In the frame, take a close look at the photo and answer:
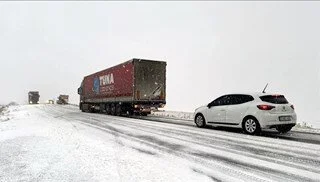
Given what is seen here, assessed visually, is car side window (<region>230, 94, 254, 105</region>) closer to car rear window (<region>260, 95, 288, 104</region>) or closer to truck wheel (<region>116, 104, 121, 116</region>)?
car rear window (<region>260, 95, 288, 104</region>)

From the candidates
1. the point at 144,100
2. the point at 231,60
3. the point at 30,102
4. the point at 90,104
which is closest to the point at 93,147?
the point at 144,100

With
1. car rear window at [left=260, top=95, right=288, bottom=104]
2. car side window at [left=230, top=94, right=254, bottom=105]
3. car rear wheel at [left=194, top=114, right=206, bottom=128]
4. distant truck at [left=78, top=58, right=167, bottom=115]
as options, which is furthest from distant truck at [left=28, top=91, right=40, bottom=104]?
car rear window at [left=260, top=95, right=288, bottom=104]

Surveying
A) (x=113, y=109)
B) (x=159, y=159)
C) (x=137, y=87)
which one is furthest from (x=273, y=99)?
(x=113, y=109)

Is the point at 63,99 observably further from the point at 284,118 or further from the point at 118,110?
the point at 284,118

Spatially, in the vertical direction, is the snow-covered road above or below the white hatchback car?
below

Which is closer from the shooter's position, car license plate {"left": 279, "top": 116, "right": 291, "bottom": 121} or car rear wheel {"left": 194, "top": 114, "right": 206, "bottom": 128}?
car license plate {"left": 279, "top": 116, "right": 291, "bottom": 121}

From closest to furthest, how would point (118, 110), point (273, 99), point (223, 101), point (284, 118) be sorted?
point (284, 118), point (273, 99), point (223, 101), point (118, 110)

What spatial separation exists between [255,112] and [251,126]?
53cm

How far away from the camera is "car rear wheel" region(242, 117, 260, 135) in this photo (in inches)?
433

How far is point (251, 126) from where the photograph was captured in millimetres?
11211

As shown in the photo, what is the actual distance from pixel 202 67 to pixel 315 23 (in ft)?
75.8

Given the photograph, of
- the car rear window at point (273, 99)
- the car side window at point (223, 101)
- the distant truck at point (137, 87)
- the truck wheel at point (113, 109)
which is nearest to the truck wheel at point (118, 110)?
the distant truck at point (137, 87)

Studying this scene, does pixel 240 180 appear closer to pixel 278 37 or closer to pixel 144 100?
pixel 144 100

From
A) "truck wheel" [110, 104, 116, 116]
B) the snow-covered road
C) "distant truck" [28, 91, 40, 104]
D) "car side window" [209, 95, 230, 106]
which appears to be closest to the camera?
the snow-covered road
